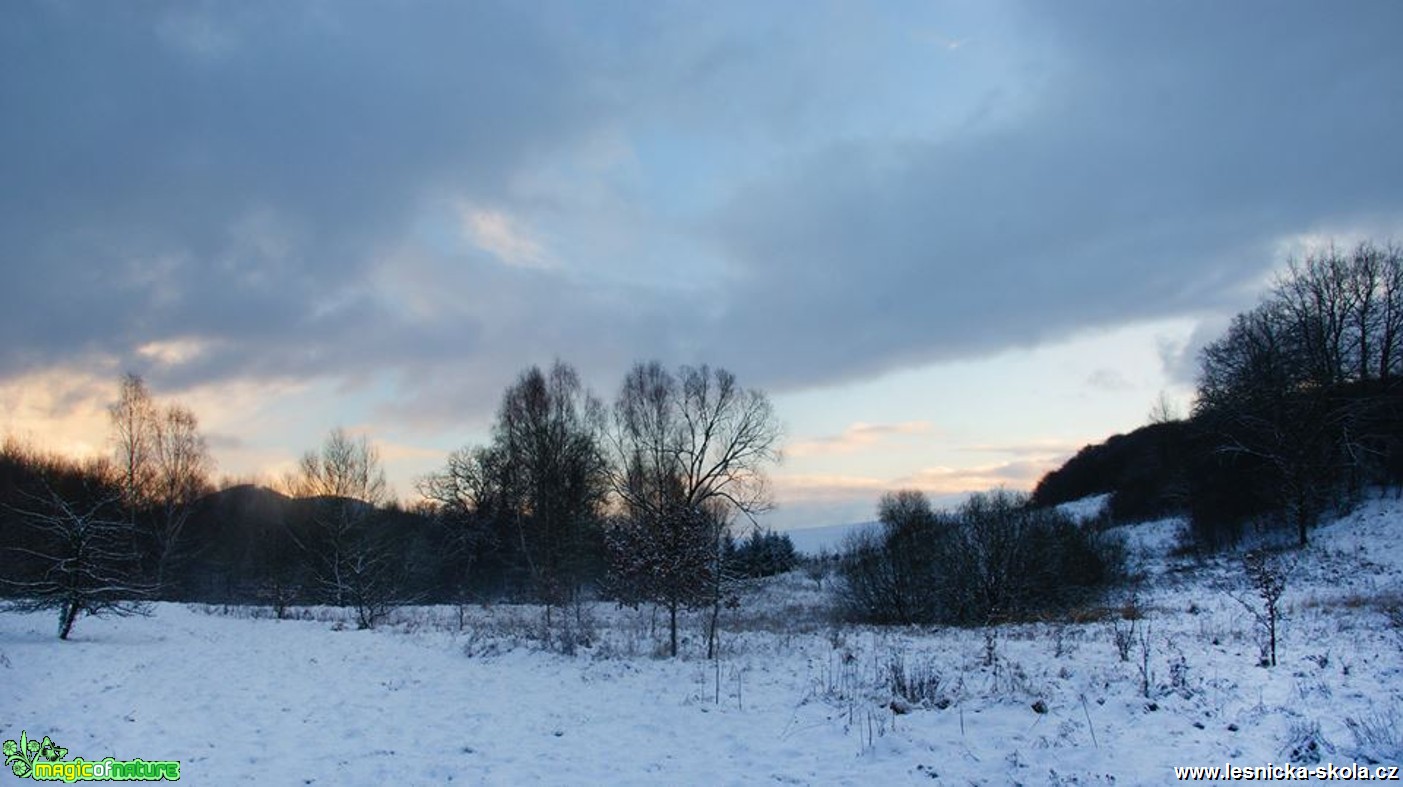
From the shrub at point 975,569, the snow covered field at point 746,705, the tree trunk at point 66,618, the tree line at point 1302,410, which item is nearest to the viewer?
the snow covered field at point 746,705

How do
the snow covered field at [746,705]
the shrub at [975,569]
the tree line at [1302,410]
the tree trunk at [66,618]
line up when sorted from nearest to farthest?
1. the snow covered field at [746,705]
2. the tree trunk at [66,618]
3. the shrub at [975,569]
4. the tree line at [1302,410]

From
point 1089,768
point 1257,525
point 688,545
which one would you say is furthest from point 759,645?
point 1257,525

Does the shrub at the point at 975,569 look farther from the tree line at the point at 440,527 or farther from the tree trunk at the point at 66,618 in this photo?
the tree trunk at the point at 66,618

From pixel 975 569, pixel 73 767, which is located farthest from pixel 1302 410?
pixel 73 767

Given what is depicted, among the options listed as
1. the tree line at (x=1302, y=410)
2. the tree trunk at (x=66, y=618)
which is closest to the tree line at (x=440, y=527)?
the tree trunk at (x=66, y=618)

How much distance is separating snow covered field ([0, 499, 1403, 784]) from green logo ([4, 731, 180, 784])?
0.82 ft

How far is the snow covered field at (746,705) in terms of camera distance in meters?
8.29

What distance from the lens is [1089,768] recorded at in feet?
25.1

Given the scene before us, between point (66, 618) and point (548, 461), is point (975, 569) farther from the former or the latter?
point (66, 618)

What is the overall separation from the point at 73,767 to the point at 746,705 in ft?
29.6

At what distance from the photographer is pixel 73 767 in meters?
8.59

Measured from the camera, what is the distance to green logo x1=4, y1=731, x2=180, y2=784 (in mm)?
8289

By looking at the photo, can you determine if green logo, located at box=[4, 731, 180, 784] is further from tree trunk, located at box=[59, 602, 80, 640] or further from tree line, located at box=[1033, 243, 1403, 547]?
tree line, located at box=[1033, 243, 1403, 547]

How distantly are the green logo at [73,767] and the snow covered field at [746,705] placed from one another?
0.25 metres
